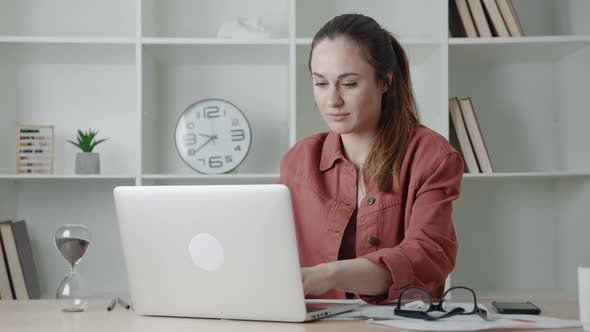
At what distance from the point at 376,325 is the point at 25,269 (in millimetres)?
1956

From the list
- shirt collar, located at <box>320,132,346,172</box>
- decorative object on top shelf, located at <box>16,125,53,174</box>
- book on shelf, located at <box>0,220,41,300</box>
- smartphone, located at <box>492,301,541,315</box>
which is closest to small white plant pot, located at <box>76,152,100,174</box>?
decorative object on top shelf, located at <box>16,125,53,174</box>

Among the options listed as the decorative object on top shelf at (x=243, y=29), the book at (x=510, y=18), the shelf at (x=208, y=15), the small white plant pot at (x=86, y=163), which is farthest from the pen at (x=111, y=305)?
the book at (x=510, y=18)

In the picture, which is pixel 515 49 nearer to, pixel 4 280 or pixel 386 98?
pixel 386 98

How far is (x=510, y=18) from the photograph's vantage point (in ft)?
9.04

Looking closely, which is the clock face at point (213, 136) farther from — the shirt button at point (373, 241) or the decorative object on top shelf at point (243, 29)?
the shirt button at point (373, 241)

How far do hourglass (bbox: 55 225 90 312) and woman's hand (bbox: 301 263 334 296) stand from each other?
0.43 metres

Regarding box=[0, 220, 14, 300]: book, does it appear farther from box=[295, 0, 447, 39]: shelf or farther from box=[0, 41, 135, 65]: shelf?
box=[295, 0, 447, 39]: shelf

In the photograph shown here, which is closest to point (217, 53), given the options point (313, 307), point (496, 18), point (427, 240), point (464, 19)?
point (464, 19)

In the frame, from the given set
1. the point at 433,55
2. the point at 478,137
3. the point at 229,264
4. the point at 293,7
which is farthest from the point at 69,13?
the point at 229,264

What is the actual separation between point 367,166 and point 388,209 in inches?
5.3

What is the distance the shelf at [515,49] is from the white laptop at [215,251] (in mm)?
1670

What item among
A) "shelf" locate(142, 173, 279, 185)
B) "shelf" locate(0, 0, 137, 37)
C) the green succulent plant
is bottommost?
"shelf" locate(142, 173, 279, 185)

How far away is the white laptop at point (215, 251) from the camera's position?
3.92 ft

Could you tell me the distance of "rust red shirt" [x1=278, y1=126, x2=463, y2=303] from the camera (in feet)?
5.32
